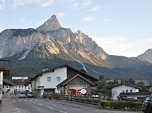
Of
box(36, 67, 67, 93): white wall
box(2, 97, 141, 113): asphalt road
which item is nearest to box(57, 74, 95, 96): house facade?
box(36, 67, 67, 93): white wall

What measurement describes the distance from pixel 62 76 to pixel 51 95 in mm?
15130

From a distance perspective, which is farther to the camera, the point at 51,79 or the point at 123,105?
the point at 51,79

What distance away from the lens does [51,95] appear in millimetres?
83875

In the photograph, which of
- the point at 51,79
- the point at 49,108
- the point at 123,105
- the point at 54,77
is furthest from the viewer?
the point at 51,79

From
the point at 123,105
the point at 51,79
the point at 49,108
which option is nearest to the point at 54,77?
the point at 51,79

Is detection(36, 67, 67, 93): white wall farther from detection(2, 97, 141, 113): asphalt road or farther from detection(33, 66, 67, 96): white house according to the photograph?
detection(2, 97, 141, 113): asphalt road

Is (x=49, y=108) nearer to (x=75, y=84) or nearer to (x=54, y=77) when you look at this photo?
(x=75, y=84)

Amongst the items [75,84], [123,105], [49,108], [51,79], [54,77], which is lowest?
[49,108]

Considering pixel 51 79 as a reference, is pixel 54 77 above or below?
above

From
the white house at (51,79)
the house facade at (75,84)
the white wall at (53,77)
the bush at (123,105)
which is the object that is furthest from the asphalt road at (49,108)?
the white house at (51,79)

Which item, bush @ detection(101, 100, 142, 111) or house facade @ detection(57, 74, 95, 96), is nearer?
bush @ detection(101, 100, 142, 111)

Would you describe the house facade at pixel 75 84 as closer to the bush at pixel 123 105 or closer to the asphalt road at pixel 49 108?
the asphalt road at pixel 49 108

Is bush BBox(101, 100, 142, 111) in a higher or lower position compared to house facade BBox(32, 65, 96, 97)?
lower

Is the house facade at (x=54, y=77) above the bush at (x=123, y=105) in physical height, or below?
above
